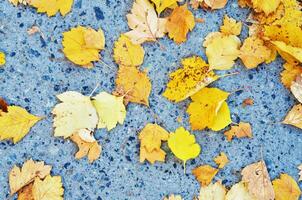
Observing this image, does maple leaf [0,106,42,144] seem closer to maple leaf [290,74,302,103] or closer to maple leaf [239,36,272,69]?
maple leaf [239,36,272,69]

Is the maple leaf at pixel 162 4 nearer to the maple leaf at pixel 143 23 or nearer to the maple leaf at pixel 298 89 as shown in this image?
the maple leaf at pixel 143 23

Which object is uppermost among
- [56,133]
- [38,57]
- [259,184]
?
[38,57]

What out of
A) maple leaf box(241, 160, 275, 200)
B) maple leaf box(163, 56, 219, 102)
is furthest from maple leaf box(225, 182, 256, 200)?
maple leaf box(163, 56, 219, 102)

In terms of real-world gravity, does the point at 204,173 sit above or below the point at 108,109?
below

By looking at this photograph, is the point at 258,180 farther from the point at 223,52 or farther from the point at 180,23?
the point at 180,23

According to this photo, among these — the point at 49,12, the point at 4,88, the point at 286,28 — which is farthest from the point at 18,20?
the point at 286,28

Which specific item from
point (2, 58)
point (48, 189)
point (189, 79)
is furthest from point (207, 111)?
point (2, 58)

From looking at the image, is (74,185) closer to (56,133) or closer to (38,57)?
(56,133)
